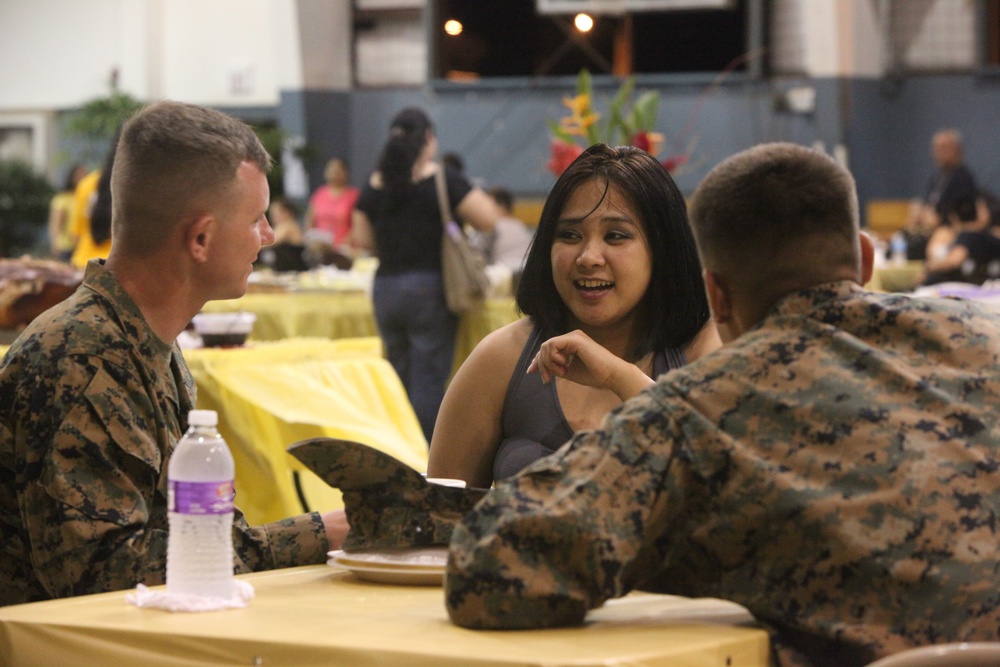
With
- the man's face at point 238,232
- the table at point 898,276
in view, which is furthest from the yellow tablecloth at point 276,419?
the table at point 898,276

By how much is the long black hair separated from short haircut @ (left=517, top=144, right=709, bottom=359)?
3.39 meters

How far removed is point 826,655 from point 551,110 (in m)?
12.2

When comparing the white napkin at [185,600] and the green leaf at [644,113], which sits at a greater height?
the green leaf at [644,113]

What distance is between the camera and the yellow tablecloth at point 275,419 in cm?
358

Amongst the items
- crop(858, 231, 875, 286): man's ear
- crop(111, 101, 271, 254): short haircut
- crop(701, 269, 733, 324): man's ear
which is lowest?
crop(701, 269, 733, 324): man's ear

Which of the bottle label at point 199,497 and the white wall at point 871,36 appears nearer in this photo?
the bottle label at point 199,497

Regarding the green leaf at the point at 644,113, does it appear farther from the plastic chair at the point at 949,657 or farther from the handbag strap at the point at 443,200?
the plastic chair at the point at 949,657

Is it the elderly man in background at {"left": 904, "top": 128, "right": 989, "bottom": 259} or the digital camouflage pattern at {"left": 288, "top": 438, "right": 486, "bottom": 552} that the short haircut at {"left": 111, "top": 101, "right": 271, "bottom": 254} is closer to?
the digital camouflage pattern at {"left": 288, "top": 438, "right": 486, "bottom": 552}

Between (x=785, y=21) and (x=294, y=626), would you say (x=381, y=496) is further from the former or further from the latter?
(x=785, y=21)

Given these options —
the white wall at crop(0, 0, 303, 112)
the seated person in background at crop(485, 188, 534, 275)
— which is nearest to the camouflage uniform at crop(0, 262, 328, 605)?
the seated person in background at crop(485, 188, 534, 275)

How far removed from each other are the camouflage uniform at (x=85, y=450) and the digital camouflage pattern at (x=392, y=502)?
183mm

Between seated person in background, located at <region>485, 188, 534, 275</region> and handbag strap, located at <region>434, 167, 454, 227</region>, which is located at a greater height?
handbag strap, located at <region>434, 167, 454, 227</region>

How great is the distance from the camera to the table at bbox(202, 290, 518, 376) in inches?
231

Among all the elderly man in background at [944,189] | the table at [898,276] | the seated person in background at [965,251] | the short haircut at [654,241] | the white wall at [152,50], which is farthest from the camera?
the white wall at [152,50]
